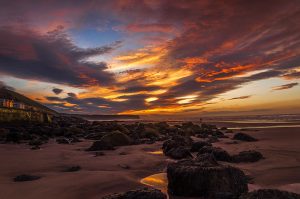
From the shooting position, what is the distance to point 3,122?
74.2 feet

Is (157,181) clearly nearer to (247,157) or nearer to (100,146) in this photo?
(247,157)

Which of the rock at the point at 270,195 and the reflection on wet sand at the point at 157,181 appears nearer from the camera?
the rock at the point at 270,195

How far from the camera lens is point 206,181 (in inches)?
169

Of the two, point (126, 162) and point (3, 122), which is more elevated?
point (3, 122)

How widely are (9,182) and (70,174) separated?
1.18m

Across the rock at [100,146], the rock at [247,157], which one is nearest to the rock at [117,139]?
the rock at [100,146]

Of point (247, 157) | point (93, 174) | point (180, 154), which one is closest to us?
point (93, 174)

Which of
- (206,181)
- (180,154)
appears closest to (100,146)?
(180,154)

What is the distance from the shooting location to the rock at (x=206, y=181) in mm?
4262

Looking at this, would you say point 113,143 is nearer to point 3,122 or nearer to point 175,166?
point 175,166

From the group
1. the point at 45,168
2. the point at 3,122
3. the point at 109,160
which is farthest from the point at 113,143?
the point at 3,122

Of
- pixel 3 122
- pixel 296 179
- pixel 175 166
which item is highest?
pixel 3 122

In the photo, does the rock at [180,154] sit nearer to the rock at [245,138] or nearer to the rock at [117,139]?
the rock at [117,139]

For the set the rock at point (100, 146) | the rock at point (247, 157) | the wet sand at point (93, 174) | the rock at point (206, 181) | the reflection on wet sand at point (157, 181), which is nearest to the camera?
the rock at point (206, 181)
